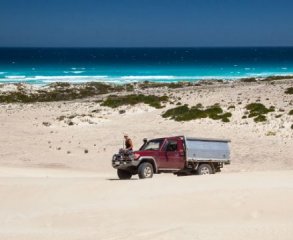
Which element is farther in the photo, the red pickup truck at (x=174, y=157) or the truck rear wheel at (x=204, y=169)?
the truck rear wheel at (x=204, y=169)

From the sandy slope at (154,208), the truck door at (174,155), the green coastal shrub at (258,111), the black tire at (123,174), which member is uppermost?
the green coastal shrub at (258,111)

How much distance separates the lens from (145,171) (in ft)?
63.2

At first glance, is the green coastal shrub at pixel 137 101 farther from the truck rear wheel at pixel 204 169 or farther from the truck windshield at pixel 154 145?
the truck windshield at pixel 154 145

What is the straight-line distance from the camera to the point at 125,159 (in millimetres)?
19344

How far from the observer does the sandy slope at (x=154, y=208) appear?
12109 millimetres

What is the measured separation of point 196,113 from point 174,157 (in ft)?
53.6

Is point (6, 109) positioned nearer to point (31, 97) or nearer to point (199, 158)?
point (31, 97)

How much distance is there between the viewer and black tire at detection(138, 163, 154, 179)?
19.2 metres

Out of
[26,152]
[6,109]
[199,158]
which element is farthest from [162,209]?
[6,109]

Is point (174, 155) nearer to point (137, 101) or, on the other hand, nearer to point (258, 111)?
point (258, 111)

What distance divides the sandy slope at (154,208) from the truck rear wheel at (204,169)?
2631 mm

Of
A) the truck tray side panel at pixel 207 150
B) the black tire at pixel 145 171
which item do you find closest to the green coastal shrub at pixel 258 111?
the truck tray side panel at pixel 207 150

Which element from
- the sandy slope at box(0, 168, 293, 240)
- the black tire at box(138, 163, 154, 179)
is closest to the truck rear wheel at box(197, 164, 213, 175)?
the black tire at box(138, 163, 154, 179)

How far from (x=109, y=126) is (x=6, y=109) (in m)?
14.6
